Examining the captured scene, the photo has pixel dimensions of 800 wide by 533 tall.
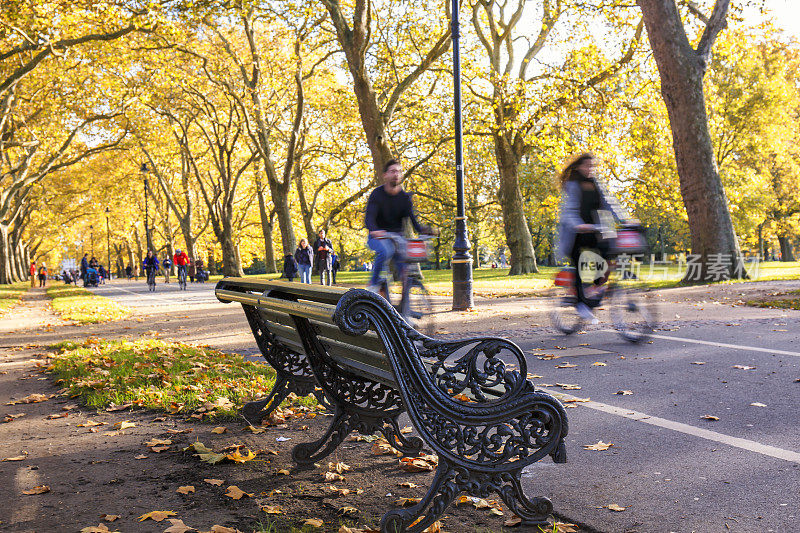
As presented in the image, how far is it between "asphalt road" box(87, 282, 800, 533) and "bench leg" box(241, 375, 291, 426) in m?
1.78

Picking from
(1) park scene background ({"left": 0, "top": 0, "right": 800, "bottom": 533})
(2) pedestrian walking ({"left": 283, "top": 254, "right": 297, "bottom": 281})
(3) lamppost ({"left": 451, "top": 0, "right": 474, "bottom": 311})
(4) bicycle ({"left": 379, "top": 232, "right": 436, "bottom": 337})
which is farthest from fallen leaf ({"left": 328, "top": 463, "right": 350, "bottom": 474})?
(2) pedestrian walking ({"left": 283, "top": 254, "right": 297, "bottom": 281})

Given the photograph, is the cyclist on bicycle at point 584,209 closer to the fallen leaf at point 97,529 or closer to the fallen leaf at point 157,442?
the fallen leaf at point 157,442

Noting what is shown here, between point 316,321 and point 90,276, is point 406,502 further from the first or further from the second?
point 90,276

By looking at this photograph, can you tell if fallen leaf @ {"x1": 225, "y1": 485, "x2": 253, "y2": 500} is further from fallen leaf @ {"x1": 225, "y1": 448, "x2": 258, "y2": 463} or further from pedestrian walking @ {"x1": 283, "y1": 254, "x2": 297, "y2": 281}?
pedestrian walking @ {"x1": 283, "y1": 254, "x2": 297, "y2": 281}

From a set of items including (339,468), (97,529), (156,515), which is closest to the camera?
(97,529)

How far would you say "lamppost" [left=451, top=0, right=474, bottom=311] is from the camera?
501 inches

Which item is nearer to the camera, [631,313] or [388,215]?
[631,313]

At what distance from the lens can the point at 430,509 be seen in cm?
283

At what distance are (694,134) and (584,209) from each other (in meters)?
10.6

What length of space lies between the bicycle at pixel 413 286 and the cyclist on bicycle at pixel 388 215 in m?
0.08

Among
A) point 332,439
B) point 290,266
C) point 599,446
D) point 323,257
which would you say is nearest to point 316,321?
point 332,439

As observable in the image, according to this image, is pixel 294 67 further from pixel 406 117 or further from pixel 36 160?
pixel 36 160

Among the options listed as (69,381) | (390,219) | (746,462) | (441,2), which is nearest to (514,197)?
(441,2)

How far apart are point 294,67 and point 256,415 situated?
91.0 ft
